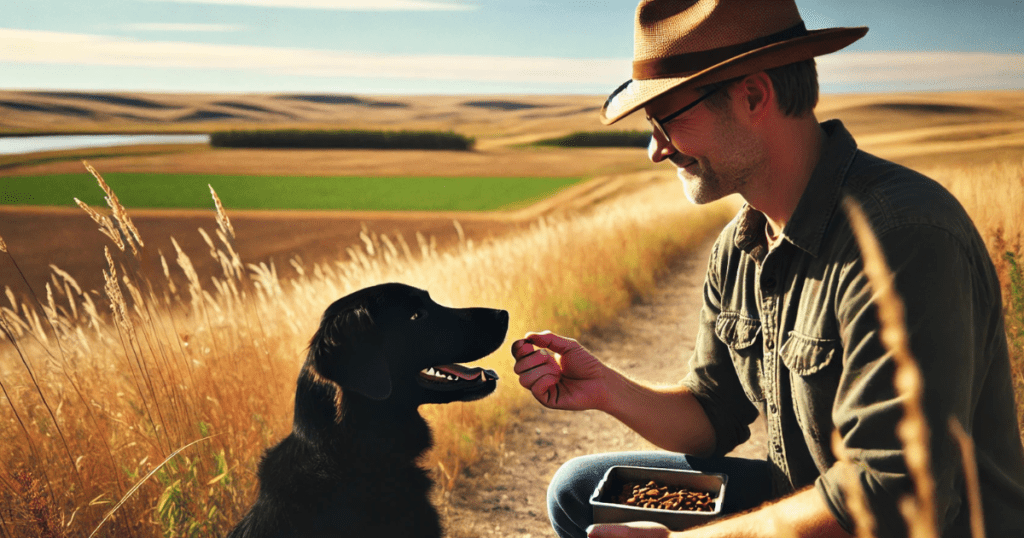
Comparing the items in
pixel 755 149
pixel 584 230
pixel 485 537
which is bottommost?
pixel 485 537

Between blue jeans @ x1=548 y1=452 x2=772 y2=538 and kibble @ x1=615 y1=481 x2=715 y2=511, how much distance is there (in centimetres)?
17

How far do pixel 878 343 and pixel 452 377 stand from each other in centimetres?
163

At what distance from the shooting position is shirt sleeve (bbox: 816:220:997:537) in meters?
1.37

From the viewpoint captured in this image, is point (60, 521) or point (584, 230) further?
point (584, 230)

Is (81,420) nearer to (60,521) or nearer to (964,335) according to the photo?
(60,521)

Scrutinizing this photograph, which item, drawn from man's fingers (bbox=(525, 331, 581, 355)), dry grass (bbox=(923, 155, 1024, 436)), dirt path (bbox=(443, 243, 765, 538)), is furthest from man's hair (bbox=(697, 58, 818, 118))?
dirt path (bbox=(443, 243, 765, 538))

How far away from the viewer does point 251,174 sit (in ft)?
136

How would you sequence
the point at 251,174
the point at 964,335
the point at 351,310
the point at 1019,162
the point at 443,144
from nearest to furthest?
the point at 964,335
the point at 351,310
the point at 1019,162
the point at 251,174
the point at 443,144

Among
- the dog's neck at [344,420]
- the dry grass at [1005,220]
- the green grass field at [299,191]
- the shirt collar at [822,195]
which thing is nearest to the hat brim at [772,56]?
the shirt collar at [822,195]

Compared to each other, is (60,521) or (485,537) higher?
(60,521)

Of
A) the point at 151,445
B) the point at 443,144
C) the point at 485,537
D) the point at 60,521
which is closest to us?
the point at 60,521

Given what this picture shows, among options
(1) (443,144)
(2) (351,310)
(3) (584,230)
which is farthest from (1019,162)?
(1) (443,144)

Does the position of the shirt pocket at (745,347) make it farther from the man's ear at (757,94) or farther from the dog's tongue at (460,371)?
the dog's tongue at (460,371)

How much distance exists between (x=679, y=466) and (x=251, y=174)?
141 ft
